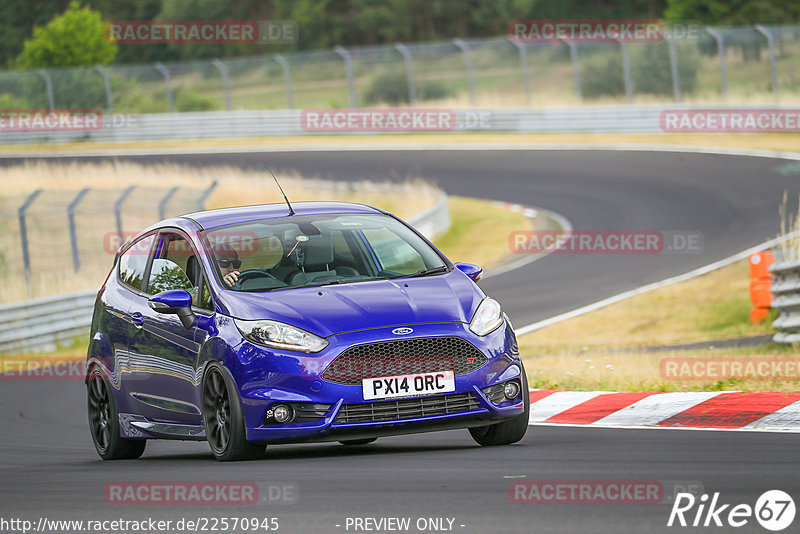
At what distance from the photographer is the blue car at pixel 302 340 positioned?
7633 mm

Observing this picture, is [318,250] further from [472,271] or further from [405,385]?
[405,385]

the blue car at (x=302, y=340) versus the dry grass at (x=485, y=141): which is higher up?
the blue car at (x=302, y=340)

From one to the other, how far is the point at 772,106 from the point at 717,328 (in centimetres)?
1994

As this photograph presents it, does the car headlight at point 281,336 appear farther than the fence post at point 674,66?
No

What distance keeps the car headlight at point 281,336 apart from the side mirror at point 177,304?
669 mm

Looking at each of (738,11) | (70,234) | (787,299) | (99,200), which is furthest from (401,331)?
(738,11)

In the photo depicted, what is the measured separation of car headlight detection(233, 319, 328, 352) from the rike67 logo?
2.51 m

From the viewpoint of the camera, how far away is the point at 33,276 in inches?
961

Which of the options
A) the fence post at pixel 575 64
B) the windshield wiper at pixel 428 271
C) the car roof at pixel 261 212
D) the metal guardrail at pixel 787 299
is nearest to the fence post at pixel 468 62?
the fence post at pixel 575 64

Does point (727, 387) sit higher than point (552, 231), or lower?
higher

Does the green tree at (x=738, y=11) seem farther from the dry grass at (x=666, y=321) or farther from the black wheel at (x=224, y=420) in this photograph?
the black wheel at (x=224, y=420)

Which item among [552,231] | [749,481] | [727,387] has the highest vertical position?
[749,481]

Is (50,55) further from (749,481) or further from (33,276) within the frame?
(749,481)

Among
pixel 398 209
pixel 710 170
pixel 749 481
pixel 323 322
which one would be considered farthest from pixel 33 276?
pixel 749 481
